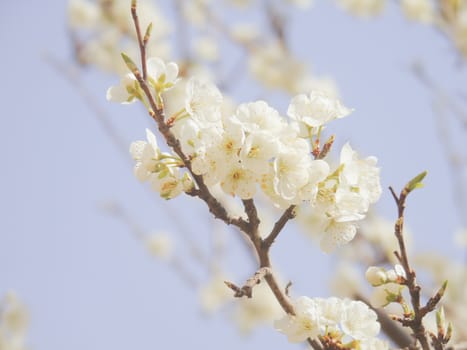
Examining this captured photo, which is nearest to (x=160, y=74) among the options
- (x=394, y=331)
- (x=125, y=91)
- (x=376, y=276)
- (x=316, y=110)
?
(x=125, y=91)

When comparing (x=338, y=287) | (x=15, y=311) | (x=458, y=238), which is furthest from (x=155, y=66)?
(x=458, y=238)

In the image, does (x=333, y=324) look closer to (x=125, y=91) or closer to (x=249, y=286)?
(x=249, y=286)

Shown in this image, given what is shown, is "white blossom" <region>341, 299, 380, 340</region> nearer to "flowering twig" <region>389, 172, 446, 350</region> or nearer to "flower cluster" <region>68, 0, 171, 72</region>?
"flowering twig" <region>389, 172, 446, 350</region>

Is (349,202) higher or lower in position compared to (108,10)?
lower

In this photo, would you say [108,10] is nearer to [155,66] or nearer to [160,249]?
[160,249]

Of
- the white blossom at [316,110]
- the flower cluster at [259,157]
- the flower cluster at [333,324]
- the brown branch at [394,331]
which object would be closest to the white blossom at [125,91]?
the flower cluster at [259,157]

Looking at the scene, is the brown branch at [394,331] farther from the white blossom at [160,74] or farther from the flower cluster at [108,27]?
the flower cluster at [108,27]

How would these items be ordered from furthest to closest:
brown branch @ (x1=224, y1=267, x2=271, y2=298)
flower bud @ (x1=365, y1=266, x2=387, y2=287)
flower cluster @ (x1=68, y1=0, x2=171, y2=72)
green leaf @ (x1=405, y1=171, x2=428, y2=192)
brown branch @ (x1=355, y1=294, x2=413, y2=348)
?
flower cluster @ (x1=68, y1=0, x2=171, y2=72)
brown branch @ (x1=355, y1=294, x2=413, y2=348)
flower bud @ (x1=365, y1=266, x2=387, y2=287)
green leaf @ (x1=405, y1=171, x2=428, y2=192)
brown branch @ (x1=224, y1=267, x2=271, y2=298)

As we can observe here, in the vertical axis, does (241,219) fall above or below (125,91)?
below

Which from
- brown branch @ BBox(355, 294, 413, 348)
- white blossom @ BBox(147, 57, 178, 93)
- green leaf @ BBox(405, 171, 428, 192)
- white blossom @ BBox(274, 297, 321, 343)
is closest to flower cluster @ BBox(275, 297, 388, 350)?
white blossom @ BBox(274, 297, 321, 343)
